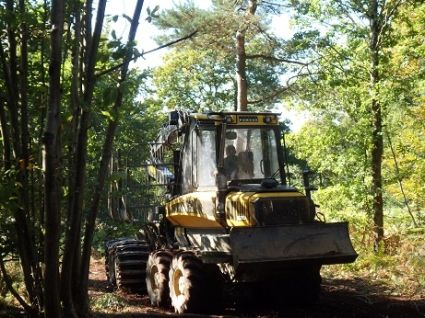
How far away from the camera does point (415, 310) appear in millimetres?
8297

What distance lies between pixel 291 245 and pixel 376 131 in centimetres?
644

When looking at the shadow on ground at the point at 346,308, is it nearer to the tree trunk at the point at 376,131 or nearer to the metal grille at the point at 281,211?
the metal grille at the point at 281,211

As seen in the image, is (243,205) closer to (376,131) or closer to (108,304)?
(108,304)

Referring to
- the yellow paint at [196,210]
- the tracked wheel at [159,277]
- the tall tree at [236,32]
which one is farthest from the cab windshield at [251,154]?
the tall tree at [236,32]

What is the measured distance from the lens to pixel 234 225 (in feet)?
27.0

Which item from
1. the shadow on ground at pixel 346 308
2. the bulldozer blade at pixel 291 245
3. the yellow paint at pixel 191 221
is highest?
the yellow paint at pixel 191 221

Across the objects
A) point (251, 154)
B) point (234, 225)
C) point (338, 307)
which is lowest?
point (338, 307)

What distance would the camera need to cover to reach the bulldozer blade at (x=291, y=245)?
7512mm

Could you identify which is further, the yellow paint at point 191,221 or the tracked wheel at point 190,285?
the yellow paint at point 191,221

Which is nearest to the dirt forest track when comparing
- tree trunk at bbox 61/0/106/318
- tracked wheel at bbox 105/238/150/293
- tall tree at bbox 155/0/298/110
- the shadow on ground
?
the shadow on ground

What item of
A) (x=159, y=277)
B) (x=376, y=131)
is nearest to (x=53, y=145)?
(x=159, y=277)

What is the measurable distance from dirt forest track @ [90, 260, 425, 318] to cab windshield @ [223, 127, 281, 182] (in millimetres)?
2148

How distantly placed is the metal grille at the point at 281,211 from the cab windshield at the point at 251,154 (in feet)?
2.99

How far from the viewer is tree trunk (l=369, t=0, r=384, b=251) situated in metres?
13.0
